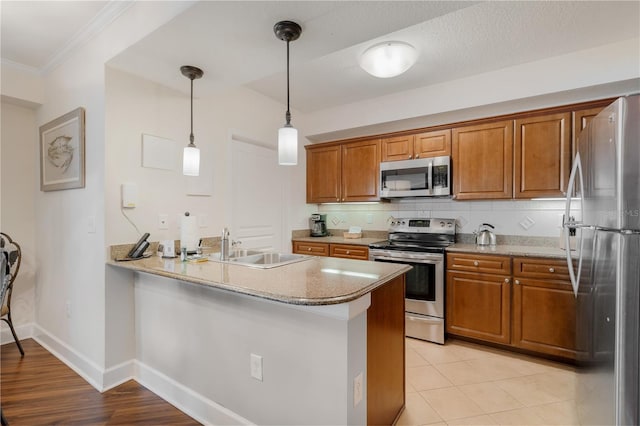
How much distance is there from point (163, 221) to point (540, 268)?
3.10 metres

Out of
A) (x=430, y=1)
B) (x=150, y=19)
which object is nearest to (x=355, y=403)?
(x=430, y=1)

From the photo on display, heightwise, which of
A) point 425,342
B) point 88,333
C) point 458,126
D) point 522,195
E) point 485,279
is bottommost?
point 425,342

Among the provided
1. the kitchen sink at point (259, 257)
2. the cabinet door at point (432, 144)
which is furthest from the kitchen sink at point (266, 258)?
the cabinet door at point (432, 144)

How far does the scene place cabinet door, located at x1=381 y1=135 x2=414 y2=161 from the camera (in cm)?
335

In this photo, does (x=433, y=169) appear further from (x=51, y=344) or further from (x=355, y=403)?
(x=51, y=344)

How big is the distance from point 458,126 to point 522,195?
3.00 feet

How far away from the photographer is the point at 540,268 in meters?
2.46

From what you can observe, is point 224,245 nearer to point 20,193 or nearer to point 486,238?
point 20,193

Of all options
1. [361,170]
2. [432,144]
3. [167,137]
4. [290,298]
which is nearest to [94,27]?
[167,137]

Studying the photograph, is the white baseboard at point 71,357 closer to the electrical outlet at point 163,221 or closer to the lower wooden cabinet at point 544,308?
the electrical outlet at point 163,221

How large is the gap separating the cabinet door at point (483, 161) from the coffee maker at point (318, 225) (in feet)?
5.91

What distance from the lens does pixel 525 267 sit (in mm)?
2518

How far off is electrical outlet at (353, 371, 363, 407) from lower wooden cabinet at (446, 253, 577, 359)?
1.84 metres

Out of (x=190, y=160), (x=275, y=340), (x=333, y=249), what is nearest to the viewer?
(x=275, y=340)
